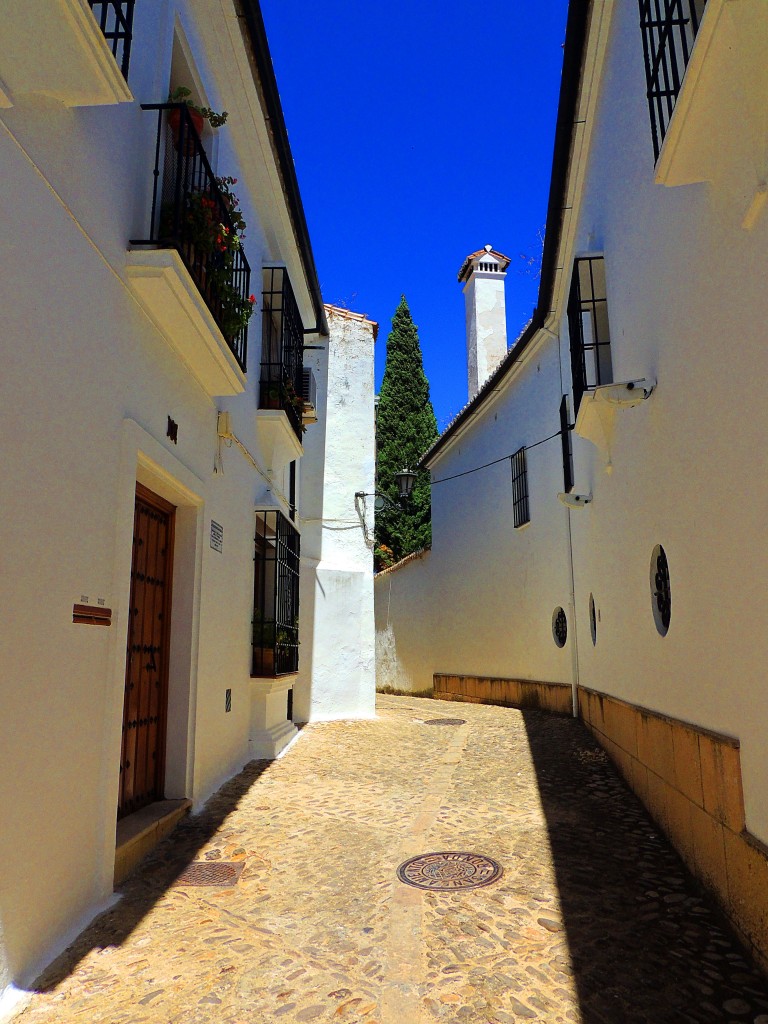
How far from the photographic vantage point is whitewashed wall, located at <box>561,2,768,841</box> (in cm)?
286

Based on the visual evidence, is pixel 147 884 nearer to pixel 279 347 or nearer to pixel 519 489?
pixel 279 347

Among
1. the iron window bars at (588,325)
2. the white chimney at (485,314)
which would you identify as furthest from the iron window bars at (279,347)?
the white chimney at (485,314)

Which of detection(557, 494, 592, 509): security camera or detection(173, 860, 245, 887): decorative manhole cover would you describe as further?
detection(557, 494, 592, 509): security camera

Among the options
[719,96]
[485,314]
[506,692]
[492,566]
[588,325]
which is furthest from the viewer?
[485,314]

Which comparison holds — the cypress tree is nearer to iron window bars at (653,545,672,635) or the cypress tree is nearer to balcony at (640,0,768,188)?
iron window bars at (653,545,672,635)

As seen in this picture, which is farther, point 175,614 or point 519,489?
point 519,489

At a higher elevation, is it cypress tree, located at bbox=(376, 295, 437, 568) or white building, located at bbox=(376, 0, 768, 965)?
cypress tree, located at bbox=(376, 295, 437, 568)

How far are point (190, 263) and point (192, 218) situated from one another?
1.07 feet

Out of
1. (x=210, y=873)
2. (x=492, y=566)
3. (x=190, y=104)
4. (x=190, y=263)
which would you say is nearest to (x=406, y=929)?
(x=210, y=873)

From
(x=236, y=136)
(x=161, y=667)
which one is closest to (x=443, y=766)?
(x=161, y=667)

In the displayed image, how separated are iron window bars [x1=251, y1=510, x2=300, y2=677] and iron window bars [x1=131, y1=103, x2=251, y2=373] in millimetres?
2928

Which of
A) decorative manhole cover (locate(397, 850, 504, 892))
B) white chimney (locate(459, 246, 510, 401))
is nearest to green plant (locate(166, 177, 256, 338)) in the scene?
decorative manhole cover (locate(397, 850, 504, 892))

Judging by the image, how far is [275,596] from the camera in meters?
7.50

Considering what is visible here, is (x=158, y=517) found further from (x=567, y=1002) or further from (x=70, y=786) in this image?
(x=567, y=1002)
